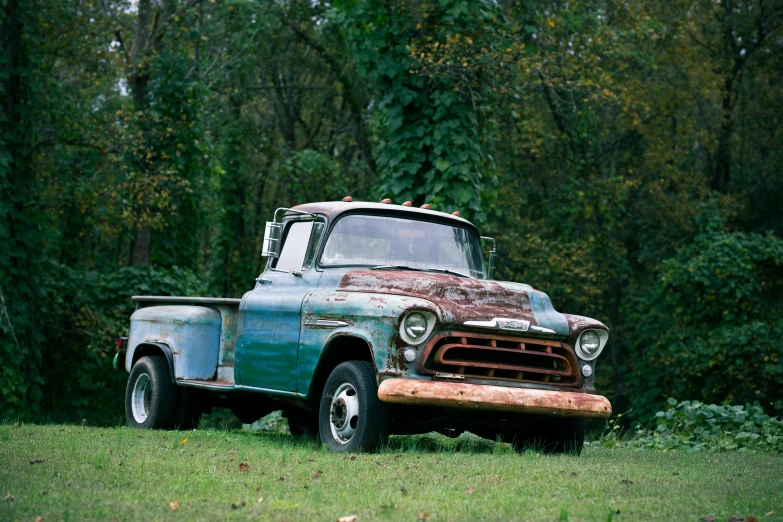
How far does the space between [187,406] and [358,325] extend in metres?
3.45

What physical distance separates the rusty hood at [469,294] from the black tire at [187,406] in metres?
3.01

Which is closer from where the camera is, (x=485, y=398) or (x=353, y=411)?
(x=485, y=398)

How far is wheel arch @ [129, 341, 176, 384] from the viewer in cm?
1121

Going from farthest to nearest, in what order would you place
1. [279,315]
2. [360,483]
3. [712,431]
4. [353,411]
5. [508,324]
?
[712,431] < [279,315] < [353,411] < [508,324] < [360,483]

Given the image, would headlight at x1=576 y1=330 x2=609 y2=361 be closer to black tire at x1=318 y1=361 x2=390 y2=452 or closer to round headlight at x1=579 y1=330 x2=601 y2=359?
round headlight at x1=579 y1=330 x2=601 y2=359

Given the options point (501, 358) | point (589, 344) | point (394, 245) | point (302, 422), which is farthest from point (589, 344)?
point (302, 422)

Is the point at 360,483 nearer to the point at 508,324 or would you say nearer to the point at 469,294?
the point at 508,324

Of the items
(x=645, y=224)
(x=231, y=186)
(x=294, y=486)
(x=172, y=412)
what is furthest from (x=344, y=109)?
(x=294, y=486)

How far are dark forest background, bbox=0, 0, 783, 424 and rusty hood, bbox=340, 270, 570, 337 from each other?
8317 millimetres

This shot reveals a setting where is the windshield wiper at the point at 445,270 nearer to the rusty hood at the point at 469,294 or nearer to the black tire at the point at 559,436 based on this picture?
the rusty hood at the point at 469,294

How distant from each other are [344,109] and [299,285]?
25.1 metres

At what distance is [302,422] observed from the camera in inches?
466

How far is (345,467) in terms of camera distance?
748cm

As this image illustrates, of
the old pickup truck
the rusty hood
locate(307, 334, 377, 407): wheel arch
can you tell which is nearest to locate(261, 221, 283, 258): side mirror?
the old pickup truck
